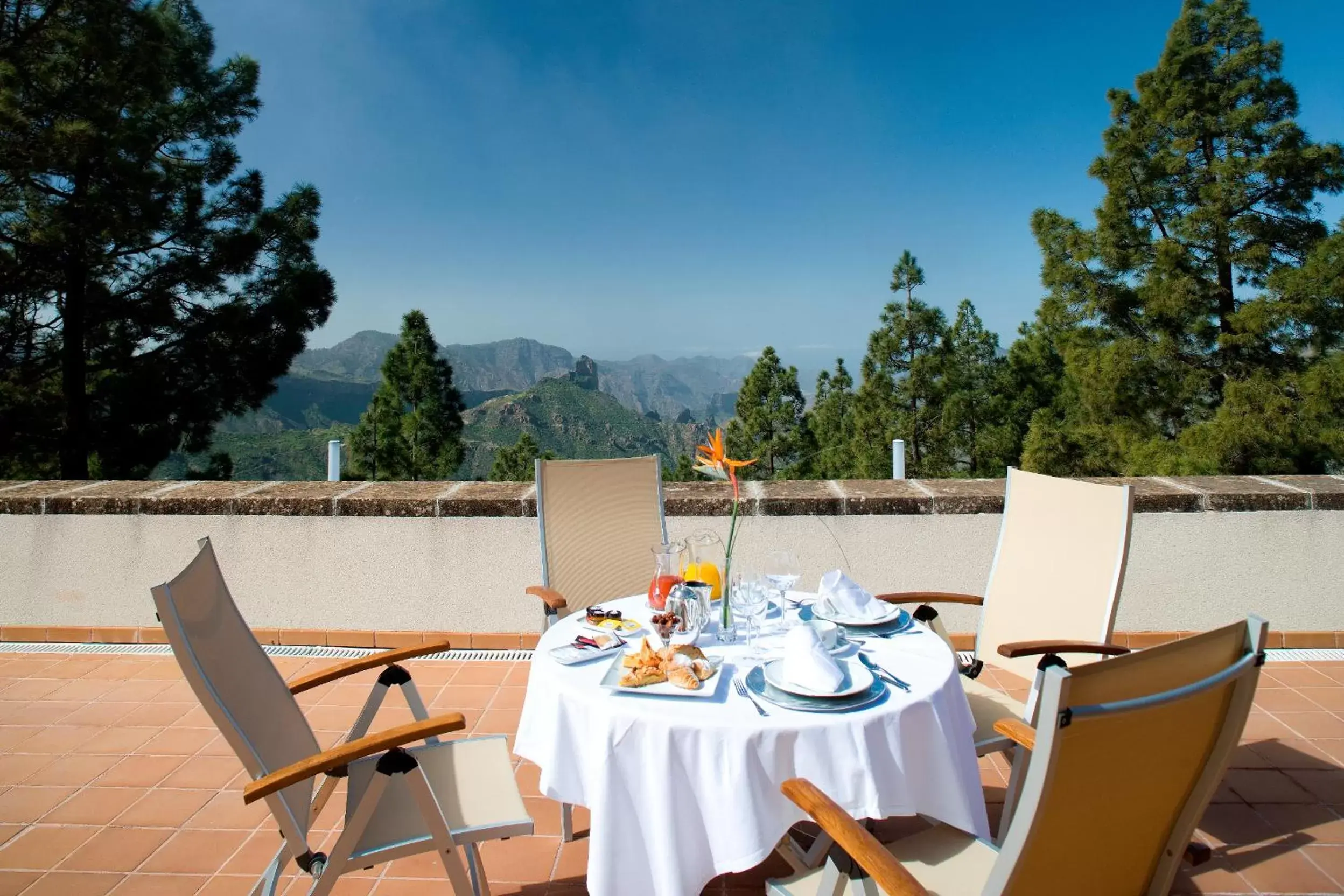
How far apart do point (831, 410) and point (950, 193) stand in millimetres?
22847

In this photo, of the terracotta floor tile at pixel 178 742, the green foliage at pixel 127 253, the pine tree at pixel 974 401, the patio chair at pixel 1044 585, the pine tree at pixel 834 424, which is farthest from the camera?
the pine tree at pixel 834 424

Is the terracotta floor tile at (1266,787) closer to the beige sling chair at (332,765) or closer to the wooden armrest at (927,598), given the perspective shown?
the wooden armrest at (927,598)

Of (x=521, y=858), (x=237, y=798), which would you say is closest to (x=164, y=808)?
(x=237, y=798)

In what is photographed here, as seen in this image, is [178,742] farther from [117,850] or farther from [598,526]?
[598,526]

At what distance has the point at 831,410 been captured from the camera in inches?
958

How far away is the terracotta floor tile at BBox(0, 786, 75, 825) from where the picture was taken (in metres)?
2.21

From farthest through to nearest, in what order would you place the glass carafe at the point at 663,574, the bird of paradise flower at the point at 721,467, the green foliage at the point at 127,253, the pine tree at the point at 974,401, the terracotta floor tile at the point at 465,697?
1. the pine tree at the point at 974,401
2. the green foliage at the point at 127,253
3. the terracotta floor tile at the point at 465,697
4. the glass carafe at the point at 663,574
5. the bird of paradise flower at the point at 721,467

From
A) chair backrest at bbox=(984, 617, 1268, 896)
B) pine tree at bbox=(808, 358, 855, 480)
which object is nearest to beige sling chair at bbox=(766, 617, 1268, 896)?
chair backrest at bbox=(984, 617, 1268, 896)

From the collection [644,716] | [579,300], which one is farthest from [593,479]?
[579,300]

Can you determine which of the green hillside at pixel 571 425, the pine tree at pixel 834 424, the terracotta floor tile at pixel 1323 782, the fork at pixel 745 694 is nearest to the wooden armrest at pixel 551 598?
the fork at pixel 745 694

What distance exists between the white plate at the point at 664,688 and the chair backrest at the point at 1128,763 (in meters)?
0.60

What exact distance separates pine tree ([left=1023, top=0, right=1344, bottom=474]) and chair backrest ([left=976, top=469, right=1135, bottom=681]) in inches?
540

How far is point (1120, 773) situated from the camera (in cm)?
103

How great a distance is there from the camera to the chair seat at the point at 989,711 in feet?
6.01
